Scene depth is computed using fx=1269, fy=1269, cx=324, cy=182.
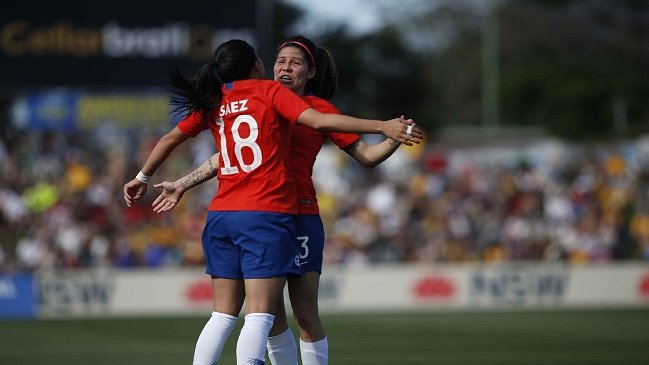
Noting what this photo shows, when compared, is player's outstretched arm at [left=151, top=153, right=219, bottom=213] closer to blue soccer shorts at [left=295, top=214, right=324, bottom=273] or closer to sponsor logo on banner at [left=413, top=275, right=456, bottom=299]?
blue soccer shorts at [left=295, top=214, right=324, bottom=273]

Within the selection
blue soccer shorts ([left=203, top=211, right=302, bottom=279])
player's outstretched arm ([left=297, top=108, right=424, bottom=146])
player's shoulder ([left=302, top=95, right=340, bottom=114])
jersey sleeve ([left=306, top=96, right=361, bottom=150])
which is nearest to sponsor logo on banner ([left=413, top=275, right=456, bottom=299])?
jersey sleeve ([left=306, top=96, right=361, bottom=150])

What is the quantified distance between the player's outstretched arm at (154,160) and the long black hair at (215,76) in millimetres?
242

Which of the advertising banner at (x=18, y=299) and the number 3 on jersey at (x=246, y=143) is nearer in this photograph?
the number 3 on jersey at (x=246, y=143)

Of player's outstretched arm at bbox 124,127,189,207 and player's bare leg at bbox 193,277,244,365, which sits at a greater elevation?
player's outstretched arm at bbox 124,127,189,207

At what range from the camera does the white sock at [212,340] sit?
23.2ft

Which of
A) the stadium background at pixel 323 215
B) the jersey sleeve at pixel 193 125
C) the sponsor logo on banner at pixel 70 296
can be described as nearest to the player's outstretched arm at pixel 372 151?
the jersey sleeve at pixel 193 125

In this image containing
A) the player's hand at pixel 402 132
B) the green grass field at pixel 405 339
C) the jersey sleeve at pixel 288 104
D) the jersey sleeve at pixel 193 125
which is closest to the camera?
the player's hand at pixel 402 132

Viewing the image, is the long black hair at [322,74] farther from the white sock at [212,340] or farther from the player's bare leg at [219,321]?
the white sock at [212,340]

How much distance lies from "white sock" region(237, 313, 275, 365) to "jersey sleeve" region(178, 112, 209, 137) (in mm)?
1126

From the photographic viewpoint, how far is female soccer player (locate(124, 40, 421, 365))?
6.94 metres

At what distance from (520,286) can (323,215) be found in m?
4.42

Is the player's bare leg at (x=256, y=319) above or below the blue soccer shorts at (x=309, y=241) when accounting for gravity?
below

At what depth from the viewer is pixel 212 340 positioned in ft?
23.2

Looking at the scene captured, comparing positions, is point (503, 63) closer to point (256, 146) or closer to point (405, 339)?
point (405, 339)
